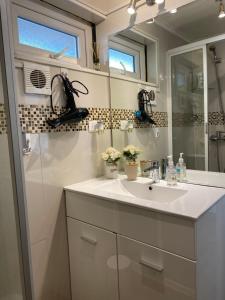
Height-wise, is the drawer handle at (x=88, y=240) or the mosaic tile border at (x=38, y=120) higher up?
the mosaic tile border at (x=38, y=120)

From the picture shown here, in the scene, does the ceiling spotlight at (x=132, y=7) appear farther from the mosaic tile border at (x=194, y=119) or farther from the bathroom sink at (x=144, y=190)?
the bathroom sink at (x=144, y=190)

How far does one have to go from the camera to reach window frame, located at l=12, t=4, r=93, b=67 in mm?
1414

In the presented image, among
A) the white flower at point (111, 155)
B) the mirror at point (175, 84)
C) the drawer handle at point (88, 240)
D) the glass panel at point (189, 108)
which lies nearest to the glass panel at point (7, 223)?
the drawer handle at point (88, 240)

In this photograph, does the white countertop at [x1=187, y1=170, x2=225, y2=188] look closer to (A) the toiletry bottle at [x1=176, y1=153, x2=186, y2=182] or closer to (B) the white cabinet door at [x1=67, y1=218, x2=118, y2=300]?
(A) the toiletry bottle at [x1=176, y1=153, x2=186, y2=182]

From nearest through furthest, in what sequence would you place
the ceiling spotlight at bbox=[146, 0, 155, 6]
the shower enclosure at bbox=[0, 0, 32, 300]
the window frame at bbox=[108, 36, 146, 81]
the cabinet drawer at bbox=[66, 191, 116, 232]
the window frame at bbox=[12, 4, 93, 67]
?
the shower enclosure at bbox=[0, 0, 32, 300], the cabinet drawer at bbox=[66, 191, 116, 232], the window frame at bbox=[12, 4, 93, 67], the ceiling spotlight at bbox=[146, 0, 155, 6], the window frame at bbox=[108, 36, 146, 81]

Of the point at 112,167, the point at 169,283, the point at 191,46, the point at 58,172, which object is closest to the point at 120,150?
the point at 112,167

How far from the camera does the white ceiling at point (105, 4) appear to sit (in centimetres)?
169

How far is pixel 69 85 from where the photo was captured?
1501mm

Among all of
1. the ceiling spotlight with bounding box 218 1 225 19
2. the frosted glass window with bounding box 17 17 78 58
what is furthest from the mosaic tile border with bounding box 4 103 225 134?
the ceiling spotlight with bounding box 218 1 225 19

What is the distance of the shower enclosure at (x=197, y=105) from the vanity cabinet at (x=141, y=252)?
408 millimetres

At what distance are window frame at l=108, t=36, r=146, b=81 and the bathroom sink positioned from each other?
822 mm

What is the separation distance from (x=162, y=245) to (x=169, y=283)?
0.18 meters

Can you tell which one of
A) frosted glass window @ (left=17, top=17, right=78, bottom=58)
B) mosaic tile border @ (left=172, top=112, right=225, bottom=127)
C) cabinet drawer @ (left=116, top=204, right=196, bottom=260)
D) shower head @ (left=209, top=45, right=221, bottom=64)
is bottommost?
cabinet drawer @ (left=116, top=204, right=196, bottom=260)

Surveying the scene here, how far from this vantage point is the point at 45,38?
158cm
